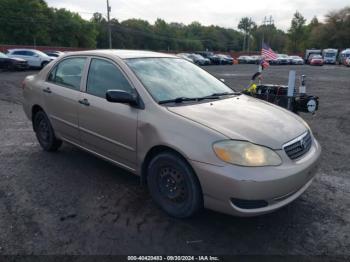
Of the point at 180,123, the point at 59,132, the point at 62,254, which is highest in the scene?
the point at 180,123

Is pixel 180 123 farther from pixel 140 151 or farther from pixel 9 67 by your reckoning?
pixel 9 67

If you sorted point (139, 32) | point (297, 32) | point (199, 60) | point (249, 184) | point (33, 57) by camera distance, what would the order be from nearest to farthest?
1. point (249, 184)
2. point (33, 57)
3. point (199, 60)
4. point (297, 32)
5. point (139, 32)

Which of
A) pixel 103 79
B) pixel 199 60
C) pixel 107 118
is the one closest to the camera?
pixel 107 118

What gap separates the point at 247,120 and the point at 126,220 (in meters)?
1.56

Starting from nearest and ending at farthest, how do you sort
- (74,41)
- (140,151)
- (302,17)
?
(140,151) → (74,41) → (302,17)

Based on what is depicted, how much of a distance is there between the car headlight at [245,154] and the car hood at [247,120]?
0.06m

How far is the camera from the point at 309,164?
333 cm

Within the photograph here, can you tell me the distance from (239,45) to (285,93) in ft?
399

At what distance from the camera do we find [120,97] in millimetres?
3562

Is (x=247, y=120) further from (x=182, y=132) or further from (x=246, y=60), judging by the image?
(x=246, y=60)

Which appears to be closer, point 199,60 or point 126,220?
point 126,220

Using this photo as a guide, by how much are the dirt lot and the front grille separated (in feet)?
2.28

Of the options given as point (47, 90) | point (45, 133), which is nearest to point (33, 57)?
point (45, 133)

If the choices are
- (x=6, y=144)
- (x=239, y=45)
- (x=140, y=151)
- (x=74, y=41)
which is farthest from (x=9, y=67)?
(x=239, y=45)
